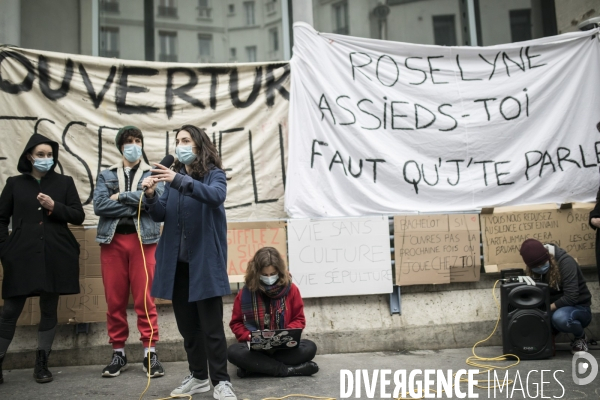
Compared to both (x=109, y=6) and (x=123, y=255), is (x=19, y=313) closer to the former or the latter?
(x=123, y=255)

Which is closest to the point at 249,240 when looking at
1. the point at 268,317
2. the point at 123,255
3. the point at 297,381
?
the point at 268,317

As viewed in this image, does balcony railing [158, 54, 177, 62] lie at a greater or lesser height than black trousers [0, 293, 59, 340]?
greater

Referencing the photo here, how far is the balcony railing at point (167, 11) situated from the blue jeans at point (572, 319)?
5.63 meters

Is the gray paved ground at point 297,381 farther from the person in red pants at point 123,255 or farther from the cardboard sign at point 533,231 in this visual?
the cardboard sign at point 533,231

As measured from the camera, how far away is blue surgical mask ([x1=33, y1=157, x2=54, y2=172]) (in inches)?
209

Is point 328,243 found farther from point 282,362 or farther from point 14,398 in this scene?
point 14,398

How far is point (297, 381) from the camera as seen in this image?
16.8ft

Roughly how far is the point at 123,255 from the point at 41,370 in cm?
119

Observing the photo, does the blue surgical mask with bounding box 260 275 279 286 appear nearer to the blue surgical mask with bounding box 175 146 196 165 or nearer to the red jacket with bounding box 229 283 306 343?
the red jacket with bounding box 229 283 306 343

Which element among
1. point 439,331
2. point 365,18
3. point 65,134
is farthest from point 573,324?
point 65,134

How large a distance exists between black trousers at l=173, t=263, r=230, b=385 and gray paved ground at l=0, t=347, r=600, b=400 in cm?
27

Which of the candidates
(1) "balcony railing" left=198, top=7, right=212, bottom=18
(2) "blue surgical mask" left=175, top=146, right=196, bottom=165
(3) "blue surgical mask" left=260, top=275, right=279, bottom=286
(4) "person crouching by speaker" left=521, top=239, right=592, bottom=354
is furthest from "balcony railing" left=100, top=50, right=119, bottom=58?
(4) "person crouching by speaker" left=521, top=239, right=592, bottom=354

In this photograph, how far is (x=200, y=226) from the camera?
14.4ft

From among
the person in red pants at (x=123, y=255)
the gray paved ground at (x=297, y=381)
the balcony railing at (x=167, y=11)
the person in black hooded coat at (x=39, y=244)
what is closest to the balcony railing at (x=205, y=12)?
the balcony railing at (x=167, y=11)
